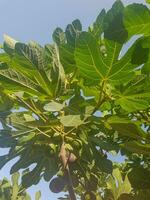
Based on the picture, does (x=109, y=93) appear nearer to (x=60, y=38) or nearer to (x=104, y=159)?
(x=60, y=38)

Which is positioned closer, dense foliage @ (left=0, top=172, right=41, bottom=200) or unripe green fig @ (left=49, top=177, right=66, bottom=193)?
unripe green fig @ (left=49, top=177, right=66, bottom=193)

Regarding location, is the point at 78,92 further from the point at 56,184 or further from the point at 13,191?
the point at 13,191

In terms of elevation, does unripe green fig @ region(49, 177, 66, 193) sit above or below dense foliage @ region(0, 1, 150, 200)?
below

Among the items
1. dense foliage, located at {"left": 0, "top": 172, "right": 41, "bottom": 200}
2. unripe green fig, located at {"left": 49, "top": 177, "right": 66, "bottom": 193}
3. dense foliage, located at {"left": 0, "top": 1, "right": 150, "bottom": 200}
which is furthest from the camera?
dense foliage, located at {"left": 0, "top": 172, "right": 41, "bottom": 200}

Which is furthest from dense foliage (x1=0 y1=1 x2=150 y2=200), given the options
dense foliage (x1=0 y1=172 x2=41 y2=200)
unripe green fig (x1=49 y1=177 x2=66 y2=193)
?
dense foliage (x1=0 y1=172 x2=41 y2=200)

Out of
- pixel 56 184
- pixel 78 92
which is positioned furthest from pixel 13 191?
pixel 78 92

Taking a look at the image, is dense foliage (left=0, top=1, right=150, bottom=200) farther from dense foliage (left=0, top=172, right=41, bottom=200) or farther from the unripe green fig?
dense foliage (left=0, top=172, right=41, bottom=200)

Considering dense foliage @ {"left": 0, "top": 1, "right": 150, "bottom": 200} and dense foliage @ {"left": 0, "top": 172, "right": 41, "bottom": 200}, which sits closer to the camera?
dense foliage @ {"left": 0, "top": 1, "right": 150, "bottom": 200}

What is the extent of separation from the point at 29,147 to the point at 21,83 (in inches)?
20.4

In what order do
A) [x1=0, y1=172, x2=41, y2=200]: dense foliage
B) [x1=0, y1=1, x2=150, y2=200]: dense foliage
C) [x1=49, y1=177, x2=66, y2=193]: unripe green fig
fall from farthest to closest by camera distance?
[x1=0, y1=172, x2=41, y2=200]: dense foliage
[x1=49, y1=177, x2=66, y2=193]: unripe green fig
[x1=0, y1=1, x2=150, y2=200]: dense foliage

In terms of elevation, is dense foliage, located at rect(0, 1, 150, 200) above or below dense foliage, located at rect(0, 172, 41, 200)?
above

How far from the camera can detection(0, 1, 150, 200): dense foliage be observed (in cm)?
185

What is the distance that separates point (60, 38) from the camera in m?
2.24

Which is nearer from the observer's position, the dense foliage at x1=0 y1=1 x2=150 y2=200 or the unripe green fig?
the dense foliage at x1=0 y1=1 x2=150 y2=200
